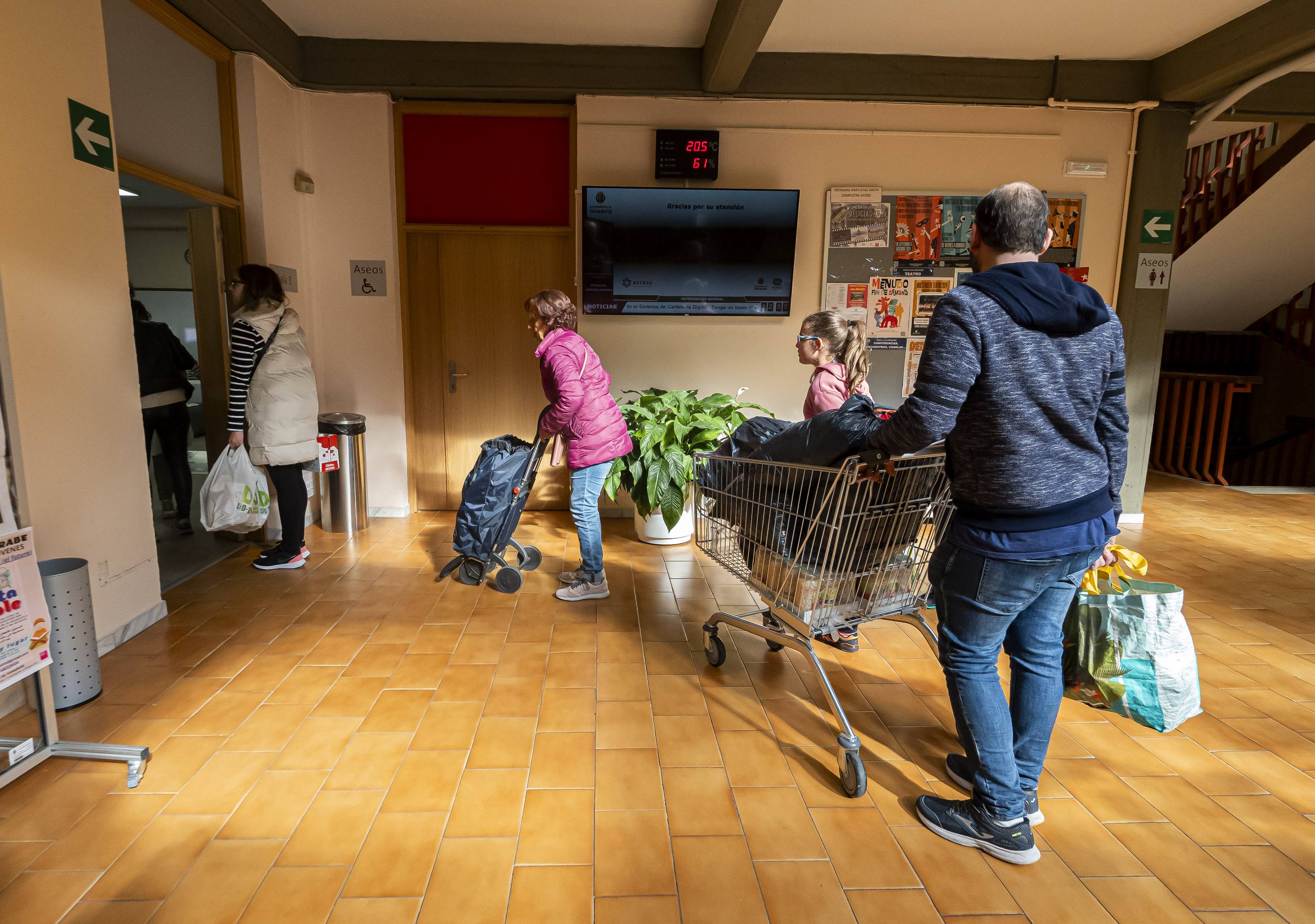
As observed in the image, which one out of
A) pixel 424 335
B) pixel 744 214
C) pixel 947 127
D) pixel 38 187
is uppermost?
pixel 947 127

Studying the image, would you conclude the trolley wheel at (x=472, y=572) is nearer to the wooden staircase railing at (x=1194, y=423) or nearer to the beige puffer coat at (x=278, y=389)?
the beige puffer coat at (x=278, y=389)

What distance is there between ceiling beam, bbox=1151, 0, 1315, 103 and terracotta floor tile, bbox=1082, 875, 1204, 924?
14.3 ft

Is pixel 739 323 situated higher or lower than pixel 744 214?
lower

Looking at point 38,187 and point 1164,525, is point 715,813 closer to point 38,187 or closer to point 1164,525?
point 38,187

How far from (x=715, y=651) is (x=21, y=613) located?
2.17 metres

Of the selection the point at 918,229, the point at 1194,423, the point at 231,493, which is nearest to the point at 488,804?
the point at 231,493

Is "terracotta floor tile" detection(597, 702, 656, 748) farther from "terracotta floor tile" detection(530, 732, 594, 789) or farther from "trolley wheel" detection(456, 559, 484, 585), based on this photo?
"trolley wheel" detection(456, 559, 484, 585)

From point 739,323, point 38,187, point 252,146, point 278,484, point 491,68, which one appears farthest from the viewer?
point 739,323

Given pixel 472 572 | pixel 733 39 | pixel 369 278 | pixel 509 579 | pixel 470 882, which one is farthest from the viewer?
pixel 369 278

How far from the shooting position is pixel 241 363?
139 inches

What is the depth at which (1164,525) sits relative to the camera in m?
5.12

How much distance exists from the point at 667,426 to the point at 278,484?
2.13 meters

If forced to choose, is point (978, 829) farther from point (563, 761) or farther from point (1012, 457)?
point (563, 761)

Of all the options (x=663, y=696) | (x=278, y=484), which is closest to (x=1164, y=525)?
(x=663, y=696)
